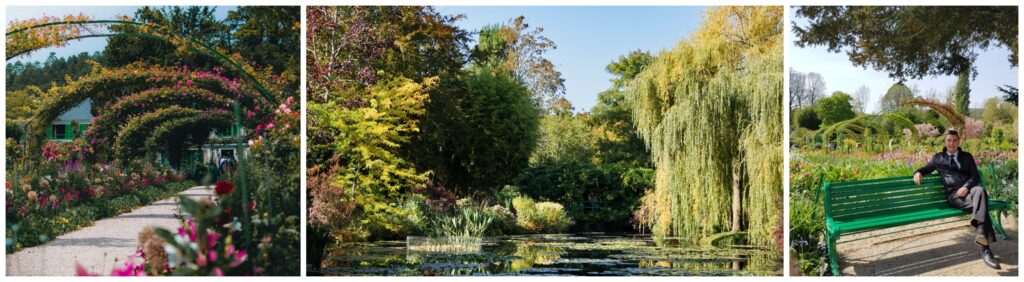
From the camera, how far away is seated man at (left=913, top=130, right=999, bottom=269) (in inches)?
199

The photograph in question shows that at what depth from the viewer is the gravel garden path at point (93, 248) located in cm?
477

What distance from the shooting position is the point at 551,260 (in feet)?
22.4

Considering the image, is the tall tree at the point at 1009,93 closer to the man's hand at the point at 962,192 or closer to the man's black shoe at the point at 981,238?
the man's hand at the point at 962,192

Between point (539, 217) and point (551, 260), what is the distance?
120 inches

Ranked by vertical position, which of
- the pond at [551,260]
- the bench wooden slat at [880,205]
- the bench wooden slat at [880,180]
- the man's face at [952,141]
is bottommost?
the pond at [551,260]

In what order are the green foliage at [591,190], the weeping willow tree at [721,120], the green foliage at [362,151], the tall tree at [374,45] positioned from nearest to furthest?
the weeping willow tree at [721,120] < the green foliage at [362,151] < the tall tree at [374,45] < the green foliage at [591,190]

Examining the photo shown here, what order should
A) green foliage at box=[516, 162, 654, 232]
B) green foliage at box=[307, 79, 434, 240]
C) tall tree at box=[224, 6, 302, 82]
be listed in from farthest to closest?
green foliage at box=[516, 162, 654, 232], green foliage at box=[307, 79, 434, 240], tall tree at box=[224, 6, 302, 82]

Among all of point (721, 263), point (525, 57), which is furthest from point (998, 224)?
point (525, 57)

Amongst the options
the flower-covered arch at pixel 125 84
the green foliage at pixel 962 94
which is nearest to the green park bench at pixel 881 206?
the green foliage at pixel 962 94

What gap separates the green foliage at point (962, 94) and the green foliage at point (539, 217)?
5.33 metres

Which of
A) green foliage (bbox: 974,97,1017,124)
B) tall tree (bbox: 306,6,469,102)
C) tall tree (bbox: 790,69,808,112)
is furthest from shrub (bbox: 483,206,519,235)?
green foliage (bbox: 974,97,1017,124)

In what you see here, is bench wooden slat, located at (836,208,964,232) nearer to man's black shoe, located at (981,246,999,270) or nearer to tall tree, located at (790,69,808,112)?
man's black shoe, located at (981,246,999,270)

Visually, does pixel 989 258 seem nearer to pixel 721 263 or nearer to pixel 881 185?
pixel 881 185

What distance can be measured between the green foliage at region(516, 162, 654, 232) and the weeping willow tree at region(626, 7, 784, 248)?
9.68 feet
